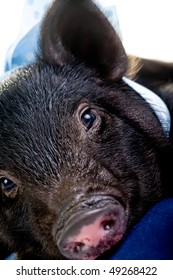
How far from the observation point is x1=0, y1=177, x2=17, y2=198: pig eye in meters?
0.80

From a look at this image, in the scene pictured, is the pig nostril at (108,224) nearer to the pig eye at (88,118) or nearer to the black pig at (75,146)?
the black pig at (75,146)

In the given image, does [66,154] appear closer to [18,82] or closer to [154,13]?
[18,82]

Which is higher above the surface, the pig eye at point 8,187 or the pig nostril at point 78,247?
the pig eye at point 8,187

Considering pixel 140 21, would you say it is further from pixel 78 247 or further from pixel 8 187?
pixel 78 247

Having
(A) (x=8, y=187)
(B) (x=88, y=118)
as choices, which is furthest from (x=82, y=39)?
(A) (x=8, y=187)

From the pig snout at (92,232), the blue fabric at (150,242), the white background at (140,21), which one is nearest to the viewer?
the pig snout at (92,232)

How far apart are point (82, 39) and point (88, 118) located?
14 cm

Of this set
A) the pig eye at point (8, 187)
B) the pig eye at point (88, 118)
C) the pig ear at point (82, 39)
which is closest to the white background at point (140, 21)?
the pig ear at point (82, 39)

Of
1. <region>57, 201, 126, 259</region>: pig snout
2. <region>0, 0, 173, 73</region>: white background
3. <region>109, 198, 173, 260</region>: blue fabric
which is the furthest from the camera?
<region>0, 0, 173, 73</region>: white background

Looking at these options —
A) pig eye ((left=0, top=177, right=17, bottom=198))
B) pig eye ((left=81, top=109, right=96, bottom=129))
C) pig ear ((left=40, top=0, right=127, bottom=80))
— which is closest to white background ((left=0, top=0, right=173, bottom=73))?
pig ear ((left=40, top=0, right=127, bottom=80))

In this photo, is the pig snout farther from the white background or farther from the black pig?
the white background

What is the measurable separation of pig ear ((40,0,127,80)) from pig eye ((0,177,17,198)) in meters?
0.21

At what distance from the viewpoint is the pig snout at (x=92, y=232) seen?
2.12 feet
